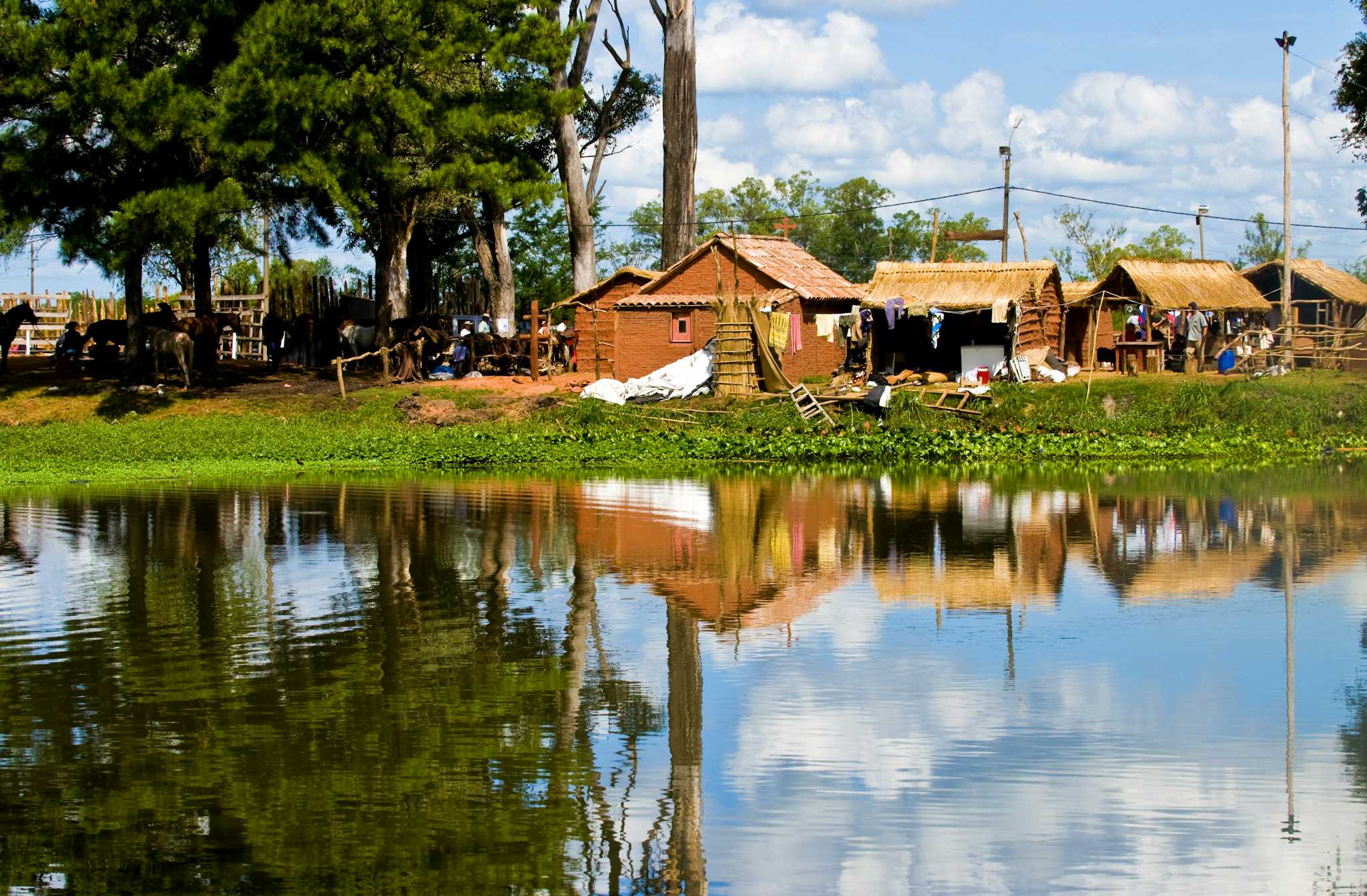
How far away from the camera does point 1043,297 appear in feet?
134

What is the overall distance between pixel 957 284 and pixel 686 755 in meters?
30.6

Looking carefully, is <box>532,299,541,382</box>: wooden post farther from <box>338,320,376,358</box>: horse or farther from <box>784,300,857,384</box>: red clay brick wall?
<box>784,300,857,384</box>: red clay brick wall

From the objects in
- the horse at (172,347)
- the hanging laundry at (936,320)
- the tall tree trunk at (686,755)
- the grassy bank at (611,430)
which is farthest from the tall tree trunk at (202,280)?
the tall tree trunk at (686,755)

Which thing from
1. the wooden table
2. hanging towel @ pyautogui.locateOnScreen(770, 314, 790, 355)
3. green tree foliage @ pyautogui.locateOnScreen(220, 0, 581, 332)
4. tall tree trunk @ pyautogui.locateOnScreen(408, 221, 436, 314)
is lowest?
the wooden table

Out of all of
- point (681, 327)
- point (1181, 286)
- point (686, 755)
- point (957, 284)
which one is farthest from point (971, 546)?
point (1181, 286)

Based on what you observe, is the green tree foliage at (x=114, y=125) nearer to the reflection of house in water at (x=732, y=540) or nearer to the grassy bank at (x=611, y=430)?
the grassy bank at (x=611, y=430)

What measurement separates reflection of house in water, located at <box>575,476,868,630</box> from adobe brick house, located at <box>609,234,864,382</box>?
46.6ft

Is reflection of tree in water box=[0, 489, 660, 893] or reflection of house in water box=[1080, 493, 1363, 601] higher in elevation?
reflection of house in water box=[1080, 493, 1363, 601]

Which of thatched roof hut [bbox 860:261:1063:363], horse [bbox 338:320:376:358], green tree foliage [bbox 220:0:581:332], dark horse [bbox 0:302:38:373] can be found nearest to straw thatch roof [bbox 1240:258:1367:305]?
thatched roof hut [bbox 860:261:1063:363]

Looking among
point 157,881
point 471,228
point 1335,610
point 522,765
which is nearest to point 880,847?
point 522,765

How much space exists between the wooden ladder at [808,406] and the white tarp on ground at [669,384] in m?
3.77

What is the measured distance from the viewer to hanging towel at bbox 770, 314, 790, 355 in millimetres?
37156

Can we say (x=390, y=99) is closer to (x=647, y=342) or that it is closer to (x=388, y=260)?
(x=388, y=260)

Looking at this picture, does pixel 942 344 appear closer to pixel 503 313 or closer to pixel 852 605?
pixel 503 313
